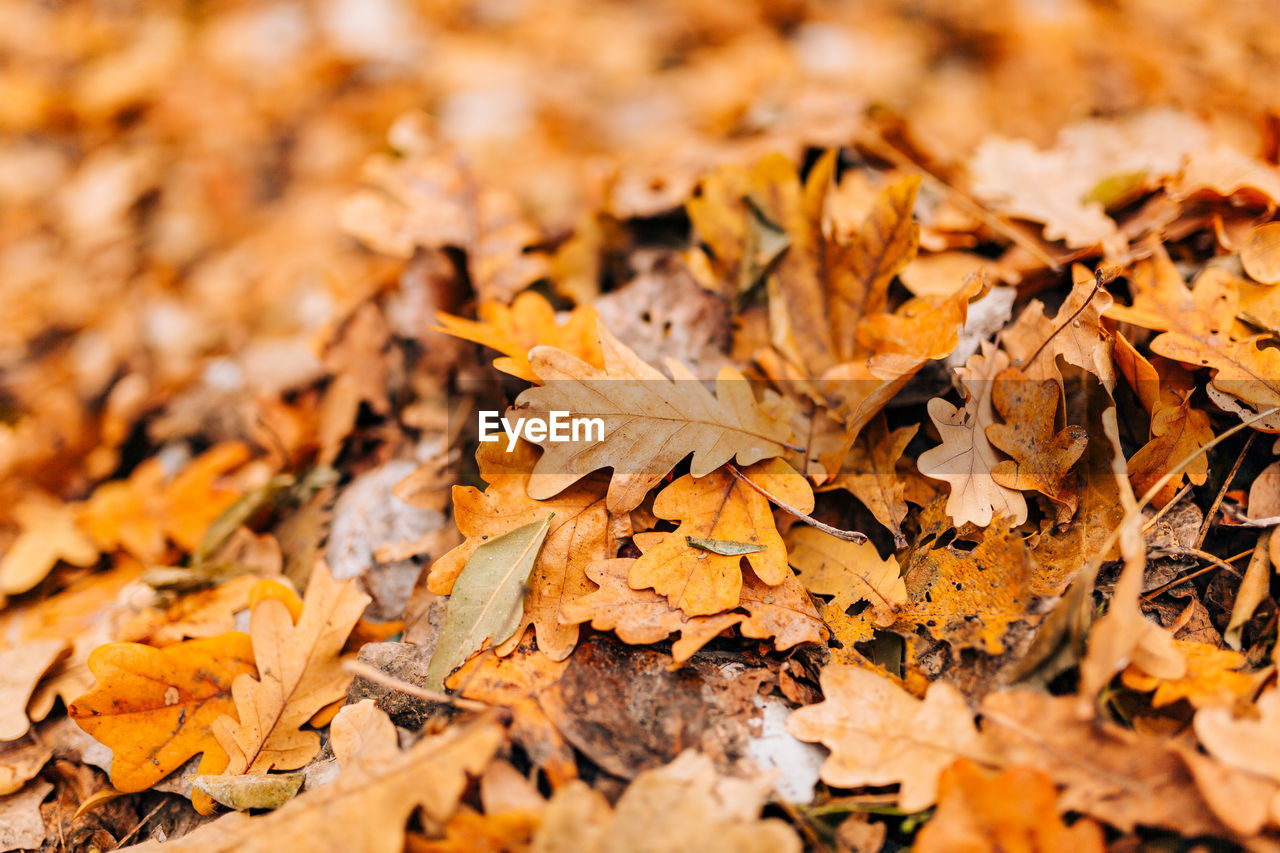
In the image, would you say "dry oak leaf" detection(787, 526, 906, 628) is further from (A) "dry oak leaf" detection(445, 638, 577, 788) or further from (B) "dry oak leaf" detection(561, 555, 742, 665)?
(A) "dry oak leaf" detection(445, 638, 577, 788)

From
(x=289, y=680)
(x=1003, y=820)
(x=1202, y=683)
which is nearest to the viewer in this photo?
(x=1003, y=820)

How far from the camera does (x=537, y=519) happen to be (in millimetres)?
1355

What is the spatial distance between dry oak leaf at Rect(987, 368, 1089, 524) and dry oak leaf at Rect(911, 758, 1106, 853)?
51 centimetres

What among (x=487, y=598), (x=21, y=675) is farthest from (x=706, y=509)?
(x=21, y=675)

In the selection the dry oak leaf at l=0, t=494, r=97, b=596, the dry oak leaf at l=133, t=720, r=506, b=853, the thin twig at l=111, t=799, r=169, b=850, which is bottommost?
the thin twig at l=111, t=799, r=169, b=850

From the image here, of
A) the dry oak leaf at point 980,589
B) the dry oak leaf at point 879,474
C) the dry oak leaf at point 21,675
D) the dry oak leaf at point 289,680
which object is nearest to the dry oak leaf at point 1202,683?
the dry oak leaf at point 980,589

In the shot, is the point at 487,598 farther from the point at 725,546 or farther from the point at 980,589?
the point at 980,589

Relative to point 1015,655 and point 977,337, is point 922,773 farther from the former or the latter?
point 977,337

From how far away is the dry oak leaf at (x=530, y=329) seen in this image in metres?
1.52

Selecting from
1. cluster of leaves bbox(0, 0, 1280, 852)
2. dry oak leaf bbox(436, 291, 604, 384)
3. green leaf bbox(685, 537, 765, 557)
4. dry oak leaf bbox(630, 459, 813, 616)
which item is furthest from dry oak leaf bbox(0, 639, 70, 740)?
green leaf bbox(685, 537, 765, 557)

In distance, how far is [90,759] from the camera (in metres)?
1.43

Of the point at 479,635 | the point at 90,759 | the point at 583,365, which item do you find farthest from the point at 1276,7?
the point at 90,759

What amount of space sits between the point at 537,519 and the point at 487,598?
0.57ft

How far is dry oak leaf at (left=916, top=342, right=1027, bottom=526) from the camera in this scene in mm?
1278
